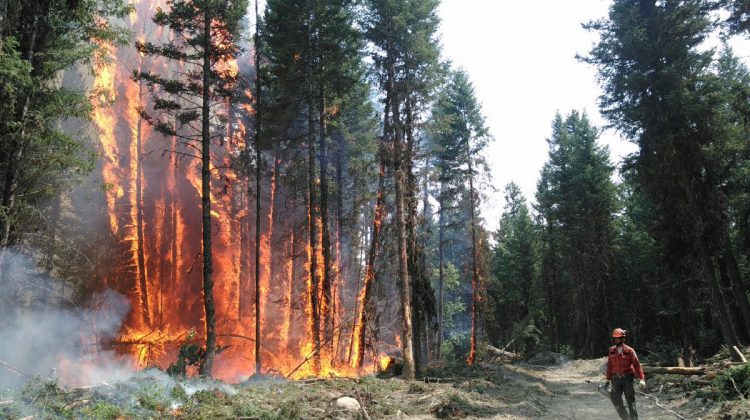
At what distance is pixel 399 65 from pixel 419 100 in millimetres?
1745

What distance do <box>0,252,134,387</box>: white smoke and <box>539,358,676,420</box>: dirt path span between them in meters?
16.8

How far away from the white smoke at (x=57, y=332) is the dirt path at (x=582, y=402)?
660 inches

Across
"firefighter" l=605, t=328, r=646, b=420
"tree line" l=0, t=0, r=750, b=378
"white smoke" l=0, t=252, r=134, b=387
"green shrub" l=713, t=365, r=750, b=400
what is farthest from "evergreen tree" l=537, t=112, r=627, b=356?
"white smoke" l=0, t=252, r=134, b=387

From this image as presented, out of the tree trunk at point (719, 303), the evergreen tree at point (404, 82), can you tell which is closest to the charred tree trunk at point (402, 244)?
the evergreen tree at point (404, 82)

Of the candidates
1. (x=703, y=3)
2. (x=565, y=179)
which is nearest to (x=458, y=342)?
(x=565, y=179)

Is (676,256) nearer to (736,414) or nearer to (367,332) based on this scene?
(736,414)

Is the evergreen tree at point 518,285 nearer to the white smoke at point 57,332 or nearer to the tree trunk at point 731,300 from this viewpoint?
the tree trunk at point 731,300

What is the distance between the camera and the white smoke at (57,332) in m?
18.9

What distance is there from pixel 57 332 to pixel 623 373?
3085 cm

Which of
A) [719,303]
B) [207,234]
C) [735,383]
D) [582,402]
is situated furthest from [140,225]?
[719,303]

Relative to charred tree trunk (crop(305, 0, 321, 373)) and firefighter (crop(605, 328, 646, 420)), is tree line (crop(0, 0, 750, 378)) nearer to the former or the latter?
charred tree trunk (crop(305, 0, 321, 373))

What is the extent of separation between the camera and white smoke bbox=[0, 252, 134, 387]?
18922mm

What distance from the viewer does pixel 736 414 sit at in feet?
26.4

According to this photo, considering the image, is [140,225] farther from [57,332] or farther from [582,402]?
[582,402]
